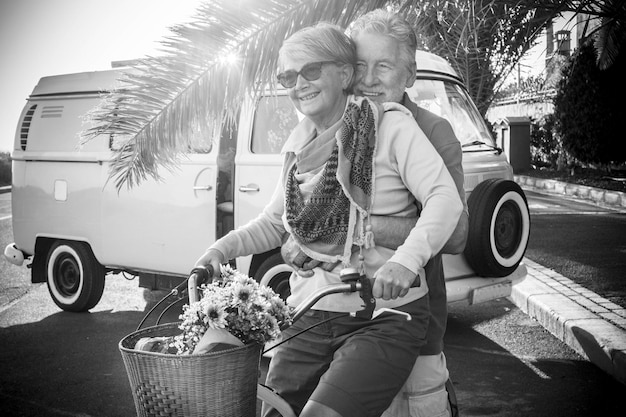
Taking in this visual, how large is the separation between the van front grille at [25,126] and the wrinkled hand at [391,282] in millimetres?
7065

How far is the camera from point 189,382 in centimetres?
196

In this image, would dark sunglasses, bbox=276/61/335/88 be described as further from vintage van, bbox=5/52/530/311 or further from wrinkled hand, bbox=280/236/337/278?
vintage van, bbox=5/52/530/311

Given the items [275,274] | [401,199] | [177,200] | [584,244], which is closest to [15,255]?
[177,200]

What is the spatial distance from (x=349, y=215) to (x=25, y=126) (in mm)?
6848

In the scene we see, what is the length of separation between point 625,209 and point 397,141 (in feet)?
45.6

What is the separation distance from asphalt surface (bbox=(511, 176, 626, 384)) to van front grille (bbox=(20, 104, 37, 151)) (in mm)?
5601

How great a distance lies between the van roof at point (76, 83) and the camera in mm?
7547

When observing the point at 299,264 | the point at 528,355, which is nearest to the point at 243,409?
the point at 299,264

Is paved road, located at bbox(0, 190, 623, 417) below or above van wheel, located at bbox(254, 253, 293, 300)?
below

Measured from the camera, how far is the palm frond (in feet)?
14.4

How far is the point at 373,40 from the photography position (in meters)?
2.78

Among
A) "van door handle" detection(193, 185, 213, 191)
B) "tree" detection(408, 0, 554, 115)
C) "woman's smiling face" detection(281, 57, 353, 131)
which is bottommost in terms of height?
"van door handle" detection(193, 185, 213, 191)

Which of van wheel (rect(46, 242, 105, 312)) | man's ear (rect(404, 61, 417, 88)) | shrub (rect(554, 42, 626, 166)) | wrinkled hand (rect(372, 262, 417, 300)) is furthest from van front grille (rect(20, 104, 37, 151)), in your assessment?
shrub (rect(554, 42, 626, 166))

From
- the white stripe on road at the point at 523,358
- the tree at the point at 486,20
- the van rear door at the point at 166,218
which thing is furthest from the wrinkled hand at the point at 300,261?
the van rear door at the point at 166,218
